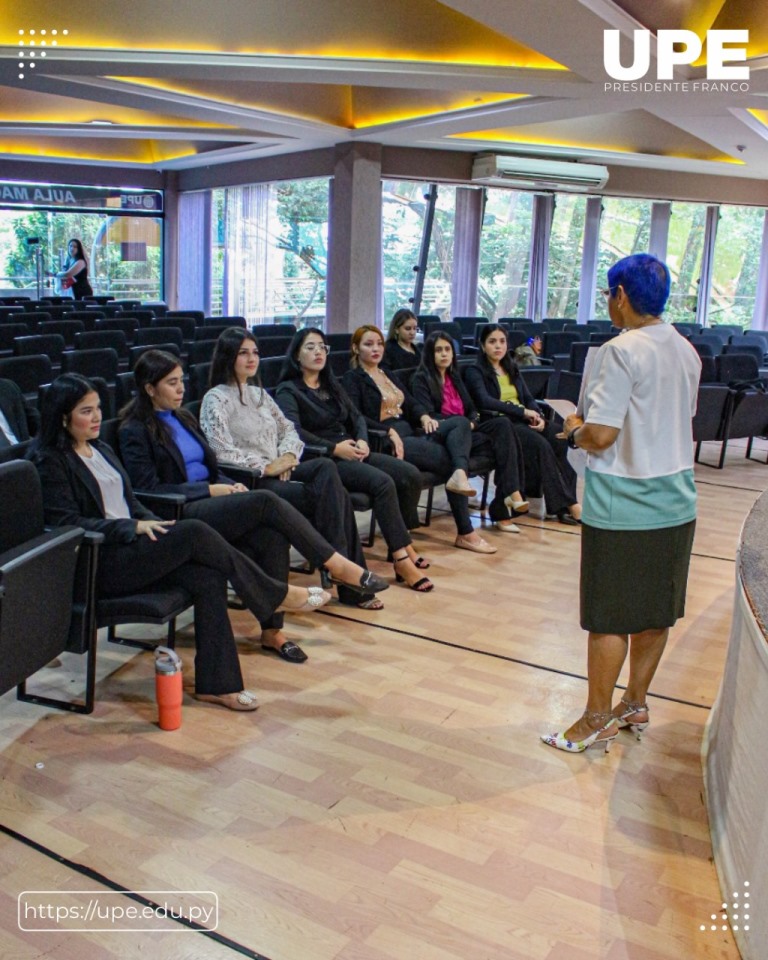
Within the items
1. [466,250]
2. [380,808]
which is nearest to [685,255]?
[466,250]

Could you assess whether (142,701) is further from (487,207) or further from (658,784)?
(487,207)

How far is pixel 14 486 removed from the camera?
3.03m

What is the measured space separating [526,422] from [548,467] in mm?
317

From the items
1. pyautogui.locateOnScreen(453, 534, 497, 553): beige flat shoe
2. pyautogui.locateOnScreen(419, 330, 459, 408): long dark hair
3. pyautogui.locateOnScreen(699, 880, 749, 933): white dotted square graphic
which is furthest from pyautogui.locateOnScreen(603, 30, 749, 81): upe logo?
pyautogui.locateOnScreen(699, 880, 749, 933): white dotted square graphic

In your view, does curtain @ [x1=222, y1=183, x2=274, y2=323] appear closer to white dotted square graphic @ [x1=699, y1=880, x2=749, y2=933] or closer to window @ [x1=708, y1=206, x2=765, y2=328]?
window @ [x1=708, y1=206, x2=765, y2=328]

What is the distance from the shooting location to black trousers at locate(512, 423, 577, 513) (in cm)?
593

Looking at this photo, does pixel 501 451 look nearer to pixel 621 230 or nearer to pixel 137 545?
pixel 137 545

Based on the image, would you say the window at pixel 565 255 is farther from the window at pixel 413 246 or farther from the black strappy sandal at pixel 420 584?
the black strappy sandal at pixel 420 584

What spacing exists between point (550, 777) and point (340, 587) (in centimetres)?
170

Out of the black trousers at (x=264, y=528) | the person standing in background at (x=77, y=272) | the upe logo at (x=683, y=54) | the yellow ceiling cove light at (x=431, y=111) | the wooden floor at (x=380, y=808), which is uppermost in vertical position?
the yellow ceiling cove light at (x=431, y=111)

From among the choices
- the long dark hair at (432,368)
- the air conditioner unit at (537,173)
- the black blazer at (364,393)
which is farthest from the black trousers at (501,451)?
the air conditioner unit at (537,173)

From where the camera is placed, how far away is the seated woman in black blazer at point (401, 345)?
6133 mm

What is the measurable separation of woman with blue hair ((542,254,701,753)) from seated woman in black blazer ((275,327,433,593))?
1725 millimetres

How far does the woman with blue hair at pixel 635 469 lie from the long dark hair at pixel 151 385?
1.73m
